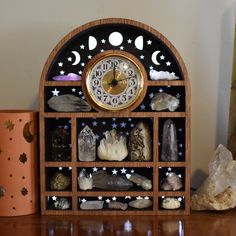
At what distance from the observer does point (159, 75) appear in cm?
84

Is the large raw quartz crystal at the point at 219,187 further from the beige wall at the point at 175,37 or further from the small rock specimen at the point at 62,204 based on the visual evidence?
the small rock specimen at the point at 62,204

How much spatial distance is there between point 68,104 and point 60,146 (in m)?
0.10

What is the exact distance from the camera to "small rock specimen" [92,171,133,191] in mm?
859

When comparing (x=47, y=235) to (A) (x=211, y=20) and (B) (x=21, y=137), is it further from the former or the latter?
(A) (x=211, y=20)

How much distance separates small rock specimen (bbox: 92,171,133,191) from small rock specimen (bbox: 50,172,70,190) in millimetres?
63

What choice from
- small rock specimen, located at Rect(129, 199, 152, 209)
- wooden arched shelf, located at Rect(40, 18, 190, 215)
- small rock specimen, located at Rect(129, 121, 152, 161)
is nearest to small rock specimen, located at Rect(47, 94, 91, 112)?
wooden arched shelf, located at Rect(40, 18, 190, 215)

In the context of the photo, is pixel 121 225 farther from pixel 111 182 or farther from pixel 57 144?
pixel 57 144

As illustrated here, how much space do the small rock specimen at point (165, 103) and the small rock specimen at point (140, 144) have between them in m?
0.06

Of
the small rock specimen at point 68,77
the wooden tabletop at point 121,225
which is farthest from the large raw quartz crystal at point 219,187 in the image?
the small rock specimen at point 68,77

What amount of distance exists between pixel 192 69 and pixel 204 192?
32 cm

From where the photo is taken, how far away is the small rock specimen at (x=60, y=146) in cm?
86

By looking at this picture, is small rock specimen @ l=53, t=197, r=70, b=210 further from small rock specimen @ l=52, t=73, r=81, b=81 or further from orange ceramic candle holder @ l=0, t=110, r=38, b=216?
small rock specimen @ l=52, t=73, r=81, b=81

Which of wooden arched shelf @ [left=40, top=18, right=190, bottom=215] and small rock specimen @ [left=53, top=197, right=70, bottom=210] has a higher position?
wooden arched shelf @ [left=40, top=18, right=190, bottom=215]

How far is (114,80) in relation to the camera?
2.77 feet
